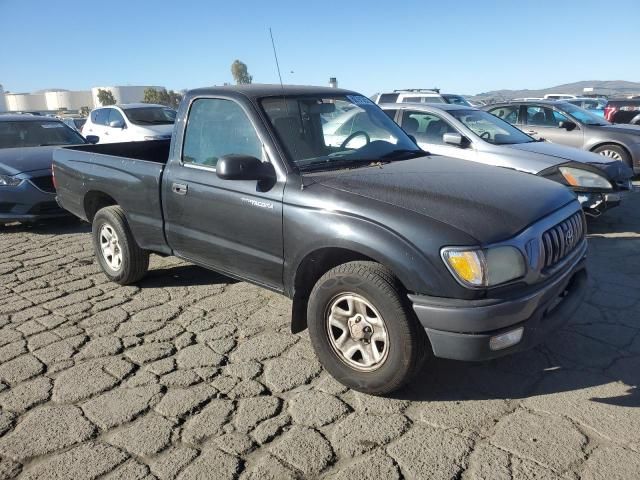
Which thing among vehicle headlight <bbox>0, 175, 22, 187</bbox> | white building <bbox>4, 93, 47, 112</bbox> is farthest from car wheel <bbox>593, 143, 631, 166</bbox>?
white building <bbox>4, 93, 47, 112</bbox>

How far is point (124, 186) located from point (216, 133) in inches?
46.8

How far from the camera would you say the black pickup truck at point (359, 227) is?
104 inches

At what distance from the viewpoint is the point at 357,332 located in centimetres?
297

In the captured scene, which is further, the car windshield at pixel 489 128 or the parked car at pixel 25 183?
the car windshield at pixel 489 128

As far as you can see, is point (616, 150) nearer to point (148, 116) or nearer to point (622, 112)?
point (622, 112)

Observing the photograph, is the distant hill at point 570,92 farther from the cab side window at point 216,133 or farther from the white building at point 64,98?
the white building at point 64,98

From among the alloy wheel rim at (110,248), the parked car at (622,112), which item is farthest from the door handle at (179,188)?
the parked car at (622,112)

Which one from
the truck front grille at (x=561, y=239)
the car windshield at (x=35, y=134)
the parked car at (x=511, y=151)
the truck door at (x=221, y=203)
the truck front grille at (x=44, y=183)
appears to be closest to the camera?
the truck front grille at (x=561, y=239)

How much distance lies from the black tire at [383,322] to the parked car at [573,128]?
810 cm

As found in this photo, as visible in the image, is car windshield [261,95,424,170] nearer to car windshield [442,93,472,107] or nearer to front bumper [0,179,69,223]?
front bumper [0,179,69,223]

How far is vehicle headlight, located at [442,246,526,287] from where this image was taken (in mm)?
2566

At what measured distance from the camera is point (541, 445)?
2549 millimetres

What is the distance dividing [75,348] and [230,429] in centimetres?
161

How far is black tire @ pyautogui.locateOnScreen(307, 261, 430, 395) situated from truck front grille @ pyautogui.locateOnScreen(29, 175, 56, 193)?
5.49m
